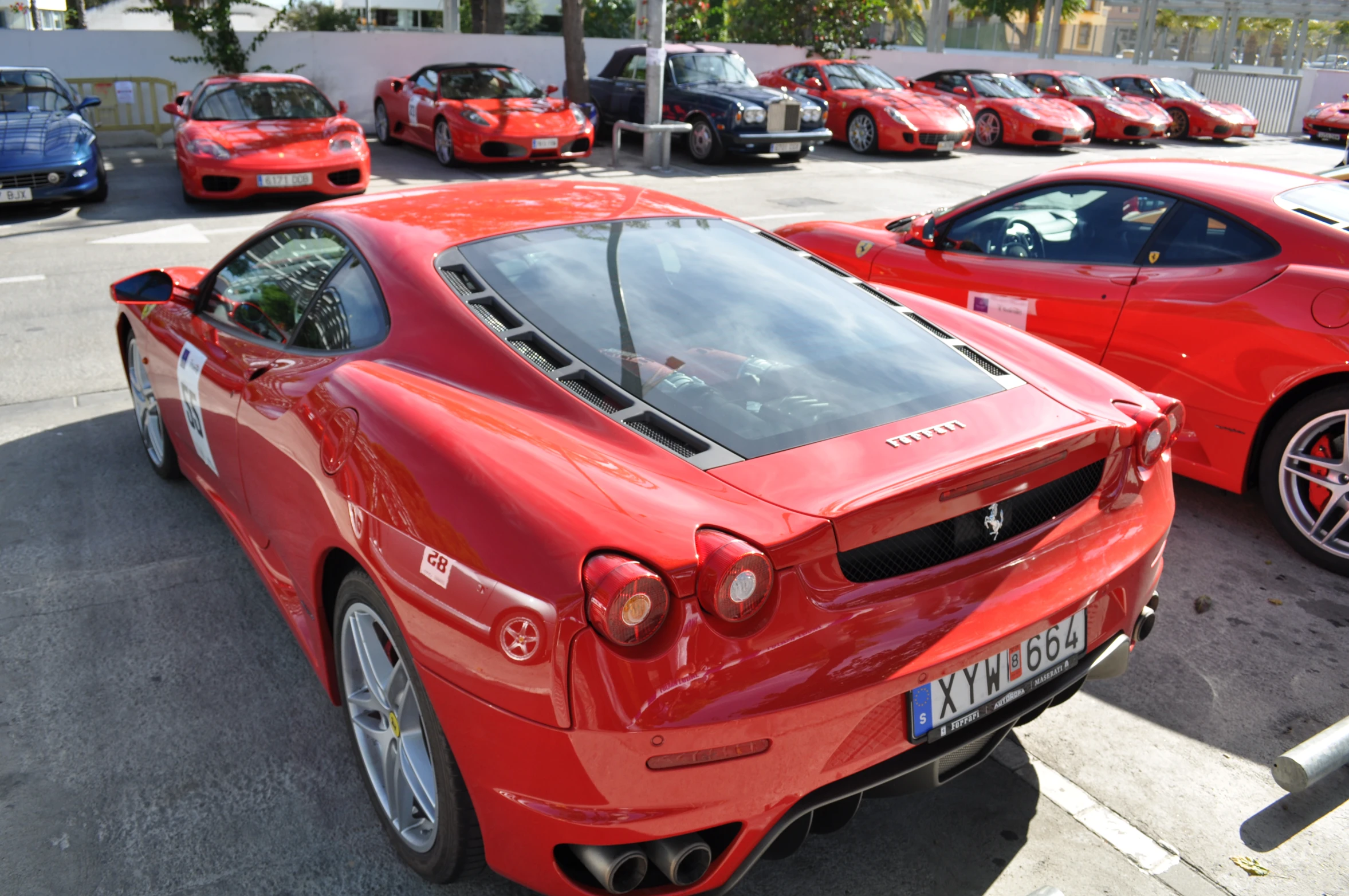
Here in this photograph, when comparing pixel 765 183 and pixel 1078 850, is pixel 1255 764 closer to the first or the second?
pixel 1078 850

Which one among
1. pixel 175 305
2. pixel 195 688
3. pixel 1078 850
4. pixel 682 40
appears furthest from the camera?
pixel 682 40

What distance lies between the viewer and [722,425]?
233 centimetres

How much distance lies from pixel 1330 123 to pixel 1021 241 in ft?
85.3

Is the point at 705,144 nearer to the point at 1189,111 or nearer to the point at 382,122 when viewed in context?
the point at 382,122

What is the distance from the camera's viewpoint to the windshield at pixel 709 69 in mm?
15883

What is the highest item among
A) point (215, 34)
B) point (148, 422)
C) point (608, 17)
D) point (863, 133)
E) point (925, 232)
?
point (608, 17)

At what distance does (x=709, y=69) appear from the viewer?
632 inches

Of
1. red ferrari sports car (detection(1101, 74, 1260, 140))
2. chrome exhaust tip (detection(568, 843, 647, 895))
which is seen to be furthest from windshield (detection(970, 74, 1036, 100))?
chrome exhaust tip (detection(568, 843, 647, 895))

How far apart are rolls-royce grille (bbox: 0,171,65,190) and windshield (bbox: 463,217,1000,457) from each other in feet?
30.5

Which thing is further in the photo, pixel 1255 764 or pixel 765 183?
pixel 765 183

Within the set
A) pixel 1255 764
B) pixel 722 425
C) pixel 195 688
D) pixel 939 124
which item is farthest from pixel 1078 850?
pixel 939 124

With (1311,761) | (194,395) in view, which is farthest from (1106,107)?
(194,395)

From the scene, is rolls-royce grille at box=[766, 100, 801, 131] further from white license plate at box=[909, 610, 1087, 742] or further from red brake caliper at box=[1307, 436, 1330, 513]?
white license plate at box=[909, 610, 1087, 742]

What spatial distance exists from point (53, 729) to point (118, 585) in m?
0.86
